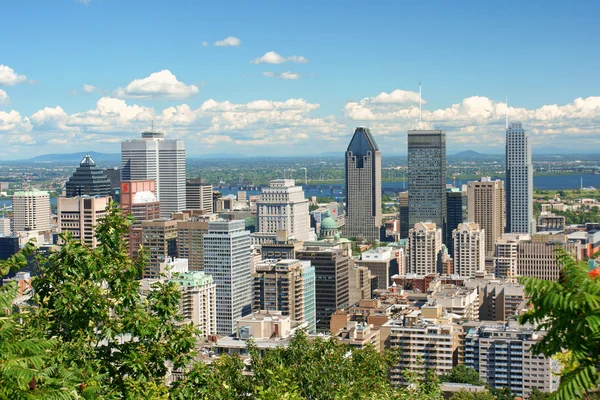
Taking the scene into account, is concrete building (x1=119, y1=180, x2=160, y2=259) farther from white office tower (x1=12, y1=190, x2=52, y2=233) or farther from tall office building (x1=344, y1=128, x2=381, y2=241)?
tall office building (x1=344, y1=128, x2=381, y2=241)

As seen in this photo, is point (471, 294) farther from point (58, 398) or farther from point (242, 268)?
point (58, 398)

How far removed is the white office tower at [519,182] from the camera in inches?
3740

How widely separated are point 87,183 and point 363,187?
34.7 meters

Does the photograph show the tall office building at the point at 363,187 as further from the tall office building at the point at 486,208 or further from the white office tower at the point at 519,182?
the tall office building at the point at 486,208

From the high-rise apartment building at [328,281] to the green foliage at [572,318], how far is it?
4765 centimetres

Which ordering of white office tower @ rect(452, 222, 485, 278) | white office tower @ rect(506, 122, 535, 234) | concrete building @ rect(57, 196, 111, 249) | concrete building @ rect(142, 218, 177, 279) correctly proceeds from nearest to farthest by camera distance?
concrete building @ rect(142, 218, 177, 279), concrete building @ rect(57, 196, 111, 249), white office tower @ rect(452, 222, 485, 278), white office tower @ rect(506, 122, 535, 234)

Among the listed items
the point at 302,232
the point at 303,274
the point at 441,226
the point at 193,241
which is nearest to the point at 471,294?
the point at 303,274

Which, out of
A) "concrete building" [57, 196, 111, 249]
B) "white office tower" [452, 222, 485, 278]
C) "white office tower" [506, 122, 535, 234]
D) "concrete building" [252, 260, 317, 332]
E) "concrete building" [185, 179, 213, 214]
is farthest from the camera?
"concrete building" [185, 179, 213, 214]

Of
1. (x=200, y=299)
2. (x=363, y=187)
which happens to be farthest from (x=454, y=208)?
(x=200, y=299)

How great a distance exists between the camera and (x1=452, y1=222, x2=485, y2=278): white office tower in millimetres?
69812

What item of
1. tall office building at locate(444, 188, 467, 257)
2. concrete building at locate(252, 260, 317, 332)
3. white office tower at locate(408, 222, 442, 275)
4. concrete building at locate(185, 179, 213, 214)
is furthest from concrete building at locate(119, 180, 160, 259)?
tall office building at locate(444, 188, 467, 257)

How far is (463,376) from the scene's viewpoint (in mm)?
34844

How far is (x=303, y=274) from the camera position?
5134 cm

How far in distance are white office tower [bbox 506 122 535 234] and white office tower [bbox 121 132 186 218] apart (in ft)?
125
